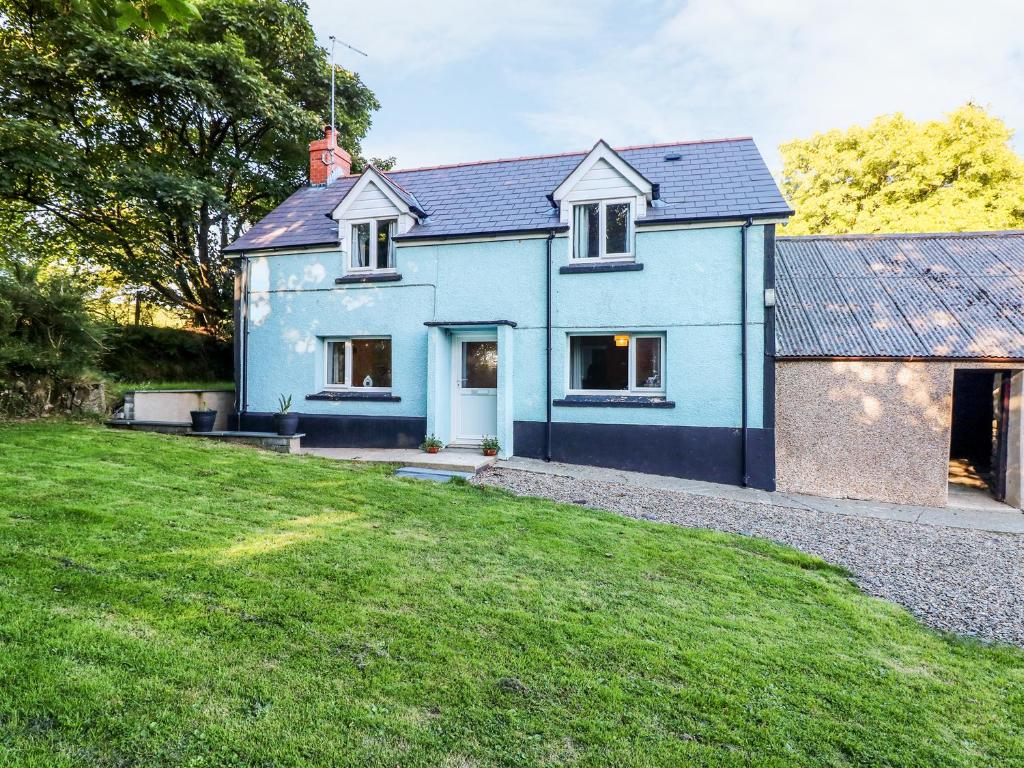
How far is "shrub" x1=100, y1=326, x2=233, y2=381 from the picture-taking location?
1367cm

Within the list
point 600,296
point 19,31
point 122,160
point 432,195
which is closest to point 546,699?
point 600,296

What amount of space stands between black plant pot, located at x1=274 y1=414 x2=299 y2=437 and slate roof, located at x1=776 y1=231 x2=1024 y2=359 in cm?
1007

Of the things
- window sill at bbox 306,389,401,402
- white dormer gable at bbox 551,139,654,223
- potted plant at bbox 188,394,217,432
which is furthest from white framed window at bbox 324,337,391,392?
white dormer gable at bbox 551,139,654,223

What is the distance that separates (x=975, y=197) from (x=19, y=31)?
3356 centimetres

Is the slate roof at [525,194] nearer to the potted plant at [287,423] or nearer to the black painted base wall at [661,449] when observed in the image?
the potted plant at [287,423]

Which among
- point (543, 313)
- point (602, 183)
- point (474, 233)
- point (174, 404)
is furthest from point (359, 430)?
point (602, 183)

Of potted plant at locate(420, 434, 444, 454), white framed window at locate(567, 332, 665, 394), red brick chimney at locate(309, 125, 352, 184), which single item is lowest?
potted plant at locate(420, 434, 444, 454)

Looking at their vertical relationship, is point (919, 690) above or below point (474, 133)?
below

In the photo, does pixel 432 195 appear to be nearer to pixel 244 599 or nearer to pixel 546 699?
pixel 244 599

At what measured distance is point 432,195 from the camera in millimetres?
13453

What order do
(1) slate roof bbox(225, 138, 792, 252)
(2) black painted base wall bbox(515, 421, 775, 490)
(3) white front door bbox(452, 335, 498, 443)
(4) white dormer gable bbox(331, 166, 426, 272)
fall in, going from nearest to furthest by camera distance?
(2) black painted base wall bbox(515, 421, 775, 490)
(1) slate roof bbox(225, 138, 792, 252)
(3) white front door bbox(452, 335, 498, 443)
(4) white dormer gable bbox(331, 166, 426, 272)

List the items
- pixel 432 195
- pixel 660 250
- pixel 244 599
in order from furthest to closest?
1. pixel 432 195
2. pixel 660 250
3. pixel 244 599

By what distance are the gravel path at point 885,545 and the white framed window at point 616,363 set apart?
2.50 meters

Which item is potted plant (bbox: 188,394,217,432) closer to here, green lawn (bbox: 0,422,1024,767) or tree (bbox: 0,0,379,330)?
green lawn (bbox: 0,422,1024,767)
